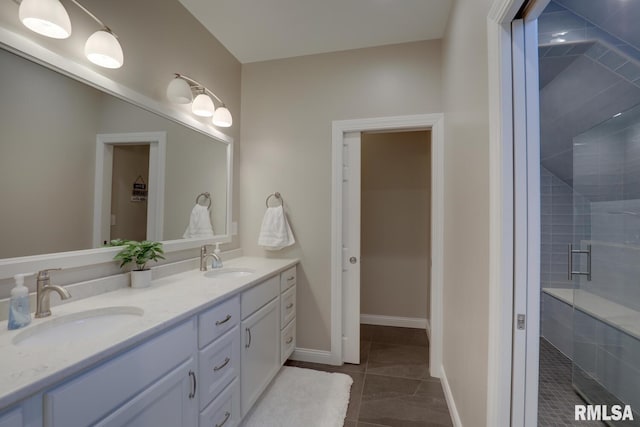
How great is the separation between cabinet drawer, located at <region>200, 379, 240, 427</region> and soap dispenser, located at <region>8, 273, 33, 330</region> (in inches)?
30.5

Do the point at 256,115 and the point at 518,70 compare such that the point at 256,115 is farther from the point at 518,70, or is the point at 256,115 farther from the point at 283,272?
the point at 518,70

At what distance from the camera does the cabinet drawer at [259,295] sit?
1.61m

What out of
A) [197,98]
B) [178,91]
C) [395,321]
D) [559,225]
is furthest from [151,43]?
[395,321]

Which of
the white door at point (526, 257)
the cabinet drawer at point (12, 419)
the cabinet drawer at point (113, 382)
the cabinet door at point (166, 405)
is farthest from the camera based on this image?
the white door at point (526, 257)

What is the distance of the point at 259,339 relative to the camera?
1.77m

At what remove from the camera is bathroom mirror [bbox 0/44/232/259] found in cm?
105

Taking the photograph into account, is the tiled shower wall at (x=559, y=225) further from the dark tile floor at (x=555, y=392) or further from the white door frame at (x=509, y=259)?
the dark tile floor at (x=555, y=392)

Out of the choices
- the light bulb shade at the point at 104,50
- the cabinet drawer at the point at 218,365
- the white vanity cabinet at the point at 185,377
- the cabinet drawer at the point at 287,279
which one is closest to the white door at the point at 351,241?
the cabinet drawer at the point at 287,279

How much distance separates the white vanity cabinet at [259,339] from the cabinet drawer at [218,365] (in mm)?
85

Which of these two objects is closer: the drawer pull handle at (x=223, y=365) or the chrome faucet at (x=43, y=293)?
the chrome faucet at (x=43, y=293)

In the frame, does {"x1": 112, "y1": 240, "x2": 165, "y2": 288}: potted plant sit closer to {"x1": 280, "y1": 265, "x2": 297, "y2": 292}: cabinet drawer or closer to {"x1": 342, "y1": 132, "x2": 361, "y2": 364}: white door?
{"x1": 280, "y1": 265, "x2": 297, "y2": 292}: cabinet drawer

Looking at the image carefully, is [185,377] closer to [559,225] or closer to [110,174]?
[110,174]

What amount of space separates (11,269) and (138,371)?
651 millimetres

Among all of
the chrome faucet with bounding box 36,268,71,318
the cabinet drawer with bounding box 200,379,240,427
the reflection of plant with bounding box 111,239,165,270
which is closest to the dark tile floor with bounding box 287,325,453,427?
the cabinet drawer with bounding box 200,379,240,427
